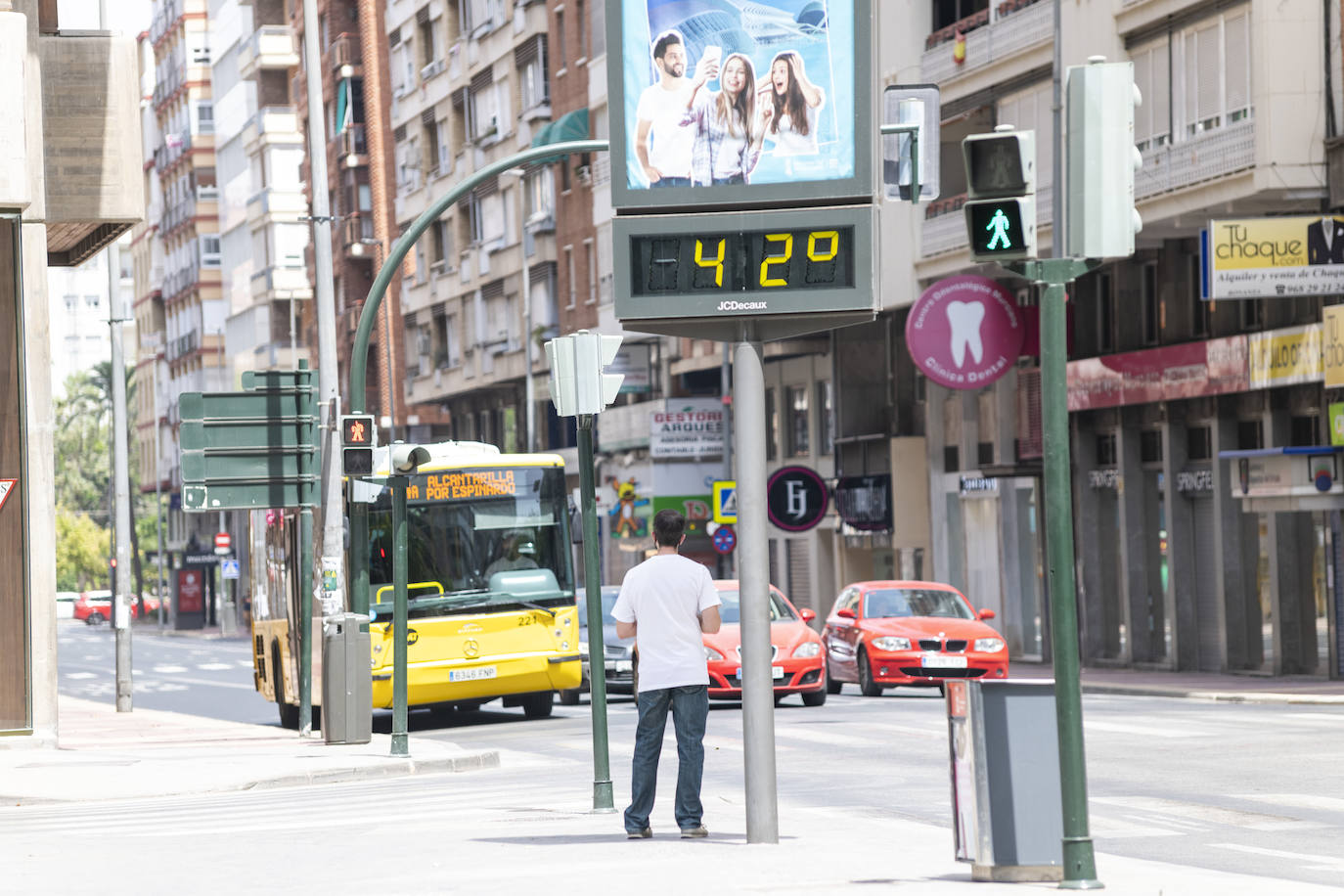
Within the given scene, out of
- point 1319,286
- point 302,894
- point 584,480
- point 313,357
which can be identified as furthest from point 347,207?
point 302,894

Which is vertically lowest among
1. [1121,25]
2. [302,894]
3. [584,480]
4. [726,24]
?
[302,894]

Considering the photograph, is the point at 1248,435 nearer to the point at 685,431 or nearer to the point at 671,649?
the point at 685,431

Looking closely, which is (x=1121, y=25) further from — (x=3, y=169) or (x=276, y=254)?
(x=276, y=254)

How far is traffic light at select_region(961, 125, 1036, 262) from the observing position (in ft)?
34.3

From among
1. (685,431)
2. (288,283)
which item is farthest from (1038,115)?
(288,283)

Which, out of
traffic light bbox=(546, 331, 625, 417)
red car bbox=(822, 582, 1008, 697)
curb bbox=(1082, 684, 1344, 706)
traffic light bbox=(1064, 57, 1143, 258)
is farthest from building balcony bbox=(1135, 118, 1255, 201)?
traffic light bbox=(1064, 57, 1143, 258)

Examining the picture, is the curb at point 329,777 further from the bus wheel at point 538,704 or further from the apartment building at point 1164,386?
the apartment building at point 1164,386

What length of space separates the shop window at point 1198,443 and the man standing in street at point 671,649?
85.2ft

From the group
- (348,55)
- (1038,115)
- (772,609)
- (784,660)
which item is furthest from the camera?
(348,55)

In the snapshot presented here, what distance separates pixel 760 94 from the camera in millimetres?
12406

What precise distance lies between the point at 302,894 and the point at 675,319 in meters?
3.52

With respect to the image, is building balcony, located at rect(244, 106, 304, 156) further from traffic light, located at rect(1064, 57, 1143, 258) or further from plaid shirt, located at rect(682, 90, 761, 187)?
traffic light, located at rect(1064, 57, 1143, 258)

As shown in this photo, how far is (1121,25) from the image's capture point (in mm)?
37188

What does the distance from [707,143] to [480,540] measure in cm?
1568
